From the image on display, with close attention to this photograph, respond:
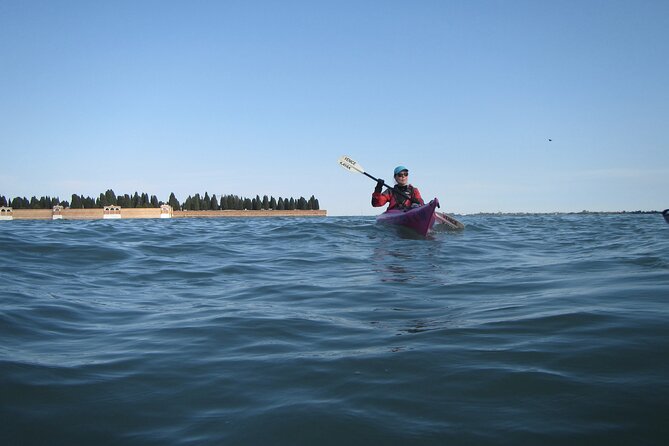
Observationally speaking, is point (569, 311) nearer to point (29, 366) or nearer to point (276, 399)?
point (276, 399)

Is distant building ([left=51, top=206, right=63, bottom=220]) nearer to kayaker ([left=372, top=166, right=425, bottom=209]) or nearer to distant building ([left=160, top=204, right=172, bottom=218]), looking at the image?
distant building ([left=160, top=204, right=172, bottom=218])

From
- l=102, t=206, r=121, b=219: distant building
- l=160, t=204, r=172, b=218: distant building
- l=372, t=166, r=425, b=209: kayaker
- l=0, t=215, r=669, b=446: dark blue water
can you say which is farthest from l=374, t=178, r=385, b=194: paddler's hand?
l=160, t=204, r=172, b=218: distant building

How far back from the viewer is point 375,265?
6875 mm

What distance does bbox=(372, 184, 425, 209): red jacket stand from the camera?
44.2 feet

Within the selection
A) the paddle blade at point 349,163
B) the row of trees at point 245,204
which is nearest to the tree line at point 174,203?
the row of trees at point 245,204

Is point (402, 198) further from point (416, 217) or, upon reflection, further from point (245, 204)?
point (245, 204)

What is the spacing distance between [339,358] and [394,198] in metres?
11.2

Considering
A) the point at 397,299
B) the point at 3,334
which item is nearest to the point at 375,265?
the point at 397,299

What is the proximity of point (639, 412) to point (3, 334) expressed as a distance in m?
3.75

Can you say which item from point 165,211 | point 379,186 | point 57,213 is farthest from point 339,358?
point 165,211

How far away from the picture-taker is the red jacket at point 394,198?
13.5m

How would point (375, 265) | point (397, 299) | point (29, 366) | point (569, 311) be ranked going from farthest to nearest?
point (375, 265), point (397, 299), point (569, 311), point (29, 366)

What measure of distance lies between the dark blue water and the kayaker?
752cm

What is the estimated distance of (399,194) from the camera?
1355 cm
